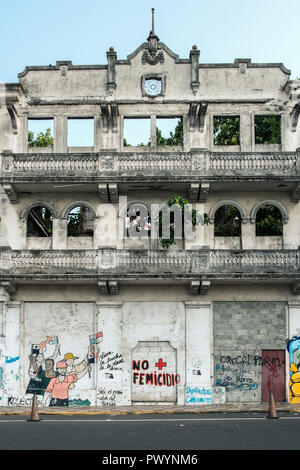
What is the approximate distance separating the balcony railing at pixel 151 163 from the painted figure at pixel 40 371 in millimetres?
7233

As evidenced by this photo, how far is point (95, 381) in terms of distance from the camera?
91.1 feet

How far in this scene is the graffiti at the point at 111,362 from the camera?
27766 millimetres

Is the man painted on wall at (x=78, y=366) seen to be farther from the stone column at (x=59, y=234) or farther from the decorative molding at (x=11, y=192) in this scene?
the decorative molding at (x=11, y=192)

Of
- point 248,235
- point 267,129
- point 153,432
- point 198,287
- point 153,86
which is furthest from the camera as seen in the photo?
point 267,129

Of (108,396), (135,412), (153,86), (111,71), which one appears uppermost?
(111,71)

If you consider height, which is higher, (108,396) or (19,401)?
(108,396)

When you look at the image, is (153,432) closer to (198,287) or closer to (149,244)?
(198,287)

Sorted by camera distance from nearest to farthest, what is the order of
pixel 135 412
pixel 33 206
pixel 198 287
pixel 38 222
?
pixel 135 412 < pixel 198 287 < pixel 33 206 < pixel 38 222

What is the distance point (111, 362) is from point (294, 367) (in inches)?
289

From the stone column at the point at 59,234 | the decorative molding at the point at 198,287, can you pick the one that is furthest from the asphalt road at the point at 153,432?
the stone column at the point at 59,234

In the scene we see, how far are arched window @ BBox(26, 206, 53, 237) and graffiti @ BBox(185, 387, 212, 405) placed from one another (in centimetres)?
950

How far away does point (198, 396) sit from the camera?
2747 centimetres

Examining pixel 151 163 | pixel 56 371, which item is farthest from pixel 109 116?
pixel 56 371

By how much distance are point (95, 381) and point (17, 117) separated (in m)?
11.5
